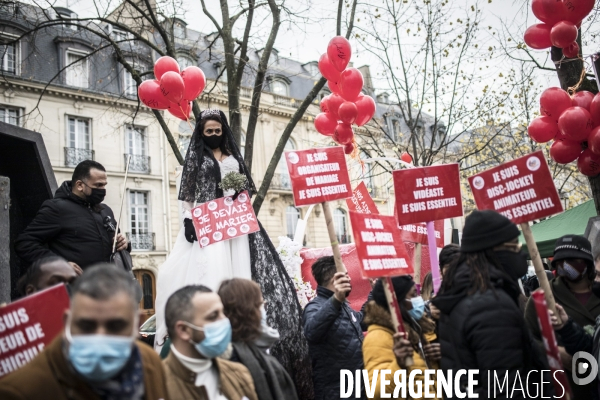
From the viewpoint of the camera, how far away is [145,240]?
Result: 2298 cm

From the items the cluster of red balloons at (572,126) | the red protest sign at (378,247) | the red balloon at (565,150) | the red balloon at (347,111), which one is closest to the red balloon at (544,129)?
the cluster of red balloons at (572,126)

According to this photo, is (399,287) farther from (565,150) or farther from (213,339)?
(565,150)

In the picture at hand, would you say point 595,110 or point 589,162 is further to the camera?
point 589,162

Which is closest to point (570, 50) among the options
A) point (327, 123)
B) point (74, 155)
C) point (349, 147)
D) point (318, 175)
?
point (349, 147)

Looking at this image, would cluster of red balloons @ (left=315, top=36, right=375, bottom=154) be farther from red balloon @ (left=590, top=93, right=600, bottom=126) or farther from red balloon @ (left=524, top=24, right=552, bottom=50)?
red balloon @ (left=590, top=93, right=600, bottom=126)

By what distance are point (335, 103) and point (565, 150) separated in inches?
107

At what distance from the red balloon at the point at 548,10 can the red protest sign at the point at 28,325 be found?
4.99 m

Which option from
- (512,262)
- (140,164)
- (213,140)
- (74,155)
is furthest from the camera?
(140,164)

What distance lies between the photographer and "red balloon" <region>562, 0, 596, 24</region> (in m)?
4.93

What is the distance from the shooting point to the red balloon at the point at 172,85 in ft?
19.4

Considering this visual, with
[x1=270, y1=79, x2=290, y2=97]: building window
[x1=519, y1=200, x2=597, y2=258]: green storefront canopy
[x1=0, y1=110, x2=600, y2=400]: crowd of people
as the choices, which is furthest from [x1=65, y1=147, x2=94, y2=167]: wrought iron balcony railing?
[x1=0, y1=110, x2=600, y2=400]: crowd of people

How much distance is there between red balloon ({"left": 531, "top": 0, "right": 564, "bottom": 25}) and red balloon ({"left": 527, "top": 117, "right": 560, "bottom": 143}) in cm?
99

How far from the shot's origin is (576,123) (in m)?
4.99

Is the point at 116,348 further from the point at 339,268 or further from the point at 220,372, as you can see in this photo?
the point at 339,268
